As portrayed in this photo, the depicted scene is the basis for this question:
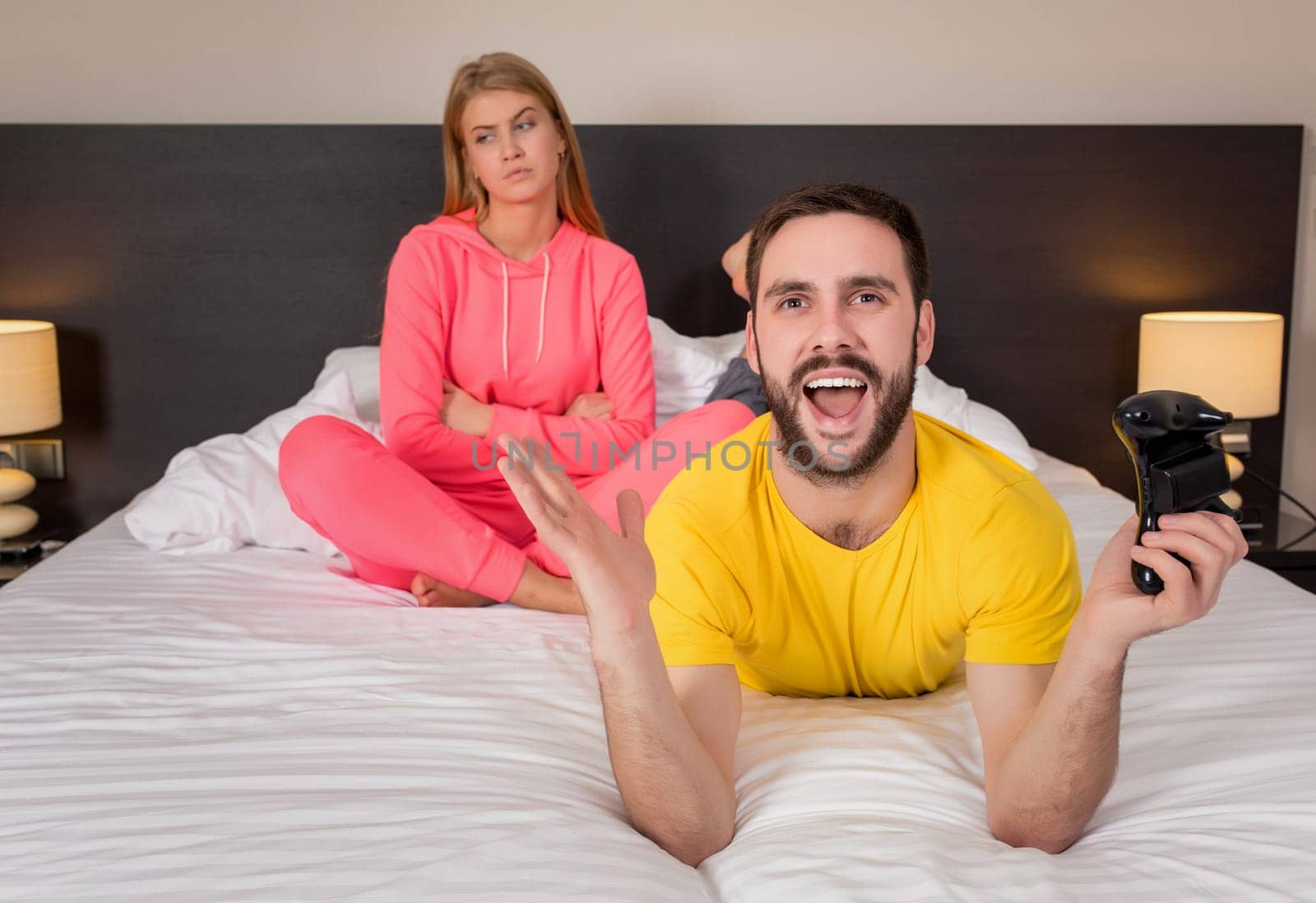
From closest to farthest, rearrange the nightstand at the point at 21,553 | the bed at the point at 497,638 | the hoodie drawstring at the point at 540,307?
the bed at the point at 497,638
the hoodie drawstring at the point at 540,307
the nightstand at the point at 21,553

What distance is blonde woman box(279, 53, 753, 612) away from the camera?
1.83 meters

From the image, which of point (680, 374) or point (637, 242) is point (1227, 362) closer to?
point (680, 374)

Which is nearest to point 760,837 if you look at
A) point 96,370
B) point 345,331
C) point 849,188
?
point 849,188

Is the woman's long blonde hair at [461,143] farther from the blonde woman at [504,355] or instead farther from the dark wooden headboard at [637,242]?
the dark wooden headboard at [637,242]

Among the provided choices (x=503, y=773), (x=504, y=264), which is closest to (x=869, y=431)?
(x=503, y=773)

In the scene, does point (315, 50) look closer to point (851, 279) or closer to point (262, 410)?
point (262, 410)

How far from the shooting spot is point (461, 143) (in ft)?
7.18

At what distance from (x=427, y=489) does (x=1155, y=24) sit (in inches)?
87.7

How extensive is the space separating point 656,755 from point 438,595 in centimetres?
84

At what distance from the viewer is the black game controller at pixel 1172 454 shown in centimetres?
87

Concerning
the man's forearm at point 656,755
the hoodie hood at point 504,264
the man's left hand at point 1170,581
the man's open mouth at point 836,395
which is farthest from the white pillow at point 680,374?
the man's left hand at point 1170,581

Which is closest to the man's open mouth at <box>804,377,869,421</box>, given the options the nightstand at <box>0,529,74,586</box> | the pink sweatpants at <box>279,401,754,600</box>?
the pink sweatpants at <box>279,401,754,600</box>

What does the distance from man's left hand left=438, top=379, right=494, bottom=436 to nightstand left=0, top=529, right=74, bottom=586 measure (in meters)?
0.91

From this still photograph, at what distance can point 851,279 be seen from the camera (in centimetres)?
115
